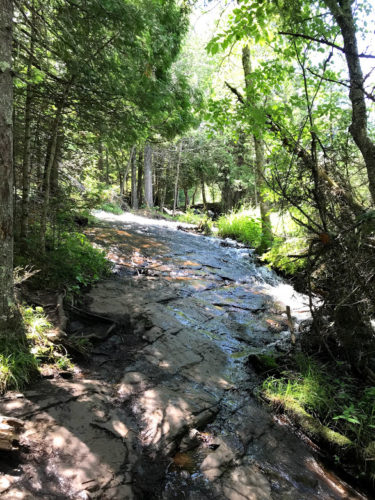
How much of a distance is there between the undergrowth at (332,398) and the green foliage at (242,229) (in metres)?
8.95

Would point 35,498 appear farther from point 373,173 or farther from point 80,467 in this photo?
point 373,173

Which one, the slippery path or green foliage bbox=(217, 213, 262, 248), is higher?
green foliage bbox=(217, 213, 262, 248)

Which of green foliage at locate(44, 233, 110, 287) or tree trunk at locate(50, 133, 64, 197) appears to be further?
tree trunk at locate(50, 133, 64, 197)

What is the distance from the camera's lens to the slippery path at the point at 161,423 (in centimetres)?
216

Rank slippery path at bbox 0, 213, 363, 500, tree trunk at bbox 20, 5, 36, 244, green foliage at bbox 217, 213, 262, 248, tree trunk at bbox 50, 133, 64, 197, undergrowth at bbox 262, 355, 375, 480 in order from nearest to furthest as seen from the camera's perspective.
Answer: slippery path at bbox 0, 213, 363, 500, undergrowth at bbox 262, 355, 375, 480, tree trunk at bbox 20, 5, 36, 244, tree trunk at bbox 50, 133, 64, 197, green foliage at bbox 217, 213, 262, 248

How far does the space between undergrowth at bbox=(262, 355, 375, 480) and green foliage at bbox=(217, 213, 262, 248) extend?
352 inches

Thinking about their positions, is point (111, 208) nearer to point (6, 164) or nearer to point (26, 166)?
point (26, 166)

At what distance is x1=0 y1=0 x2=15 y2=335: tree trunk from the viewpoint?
299 cm

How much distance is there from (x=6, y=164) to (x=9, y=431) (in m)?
2.46

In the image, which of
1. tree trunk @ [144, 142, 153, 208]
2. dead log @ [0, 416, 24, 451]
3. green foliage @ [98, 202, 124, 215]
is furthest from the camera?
tree trunk @ [144, 142, 153, 208]

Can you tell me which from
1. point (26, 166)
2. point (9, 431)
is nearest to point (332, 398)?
point (9, 431)

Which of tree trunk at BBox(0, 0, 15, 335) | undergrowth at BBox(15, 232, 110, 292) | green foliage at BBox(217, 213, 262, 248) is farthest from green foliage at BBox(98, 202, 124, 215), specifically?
tree trunk at BBox(0, 0, 15, 335)

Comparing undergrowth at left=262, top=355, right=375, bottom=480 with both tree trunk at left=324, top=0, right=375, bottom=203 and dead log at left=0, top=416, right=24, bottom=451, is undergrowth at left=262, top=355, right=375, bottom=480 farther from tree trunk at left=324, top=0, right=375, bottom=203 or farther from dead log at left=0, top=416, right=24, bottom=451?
dead log at left=0, top=416, right=24, bottom=451

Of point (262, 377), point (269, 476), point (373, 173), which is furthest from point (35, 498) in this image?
point (373, 173)
